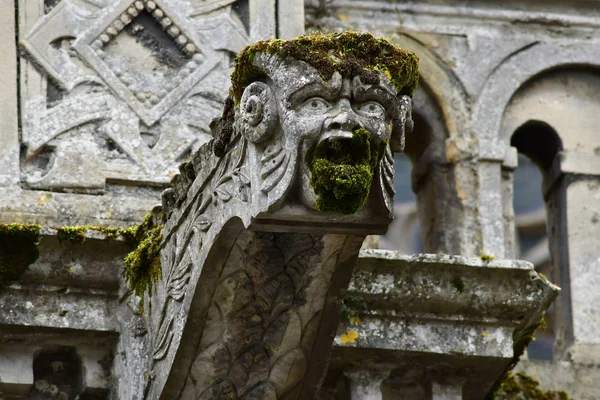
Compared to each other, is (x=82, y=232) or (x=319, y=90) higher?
(x=82, y=232)

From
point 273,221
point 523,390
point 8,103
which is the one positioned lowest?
point 273,221

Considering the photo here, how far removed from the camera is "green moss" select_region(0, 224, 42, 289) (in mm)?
8719

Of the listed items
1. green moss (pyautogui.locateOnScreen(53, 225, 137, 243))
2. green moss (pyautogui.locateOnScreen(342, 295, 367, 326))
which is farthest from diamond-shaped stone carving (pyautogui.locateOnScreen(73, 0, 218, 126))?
green moss (pyautogui.locateOnScreen(342, 295, 367, 326))

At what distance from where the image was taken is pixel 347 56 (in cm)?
746

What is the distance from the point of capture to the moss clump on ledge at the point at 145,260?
8.59 m

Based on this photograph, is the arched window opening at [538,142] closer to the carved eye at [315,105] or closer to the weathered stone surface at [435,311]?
the weathered stone surface at [435,311]

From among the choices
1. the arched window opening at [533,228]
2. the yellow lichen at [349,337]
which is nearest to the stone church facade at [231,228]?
the yellow lichen at [349,337]

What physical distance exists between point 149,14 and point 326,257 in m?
2.11

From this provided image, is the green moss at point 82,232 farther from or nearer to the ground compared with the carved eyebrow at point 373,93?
farther from the ground

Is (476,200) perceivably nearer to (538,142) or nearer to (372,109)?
(538,142)

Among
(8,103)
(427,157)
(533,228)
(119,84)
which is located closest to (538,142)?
(427,157)

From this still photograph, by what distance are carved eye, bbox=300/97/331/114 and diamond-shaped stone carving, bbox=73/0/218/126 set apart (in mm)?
2185

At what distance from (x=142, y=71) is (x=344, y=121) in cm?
247

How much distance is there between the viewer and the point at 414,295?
29.5 ft
